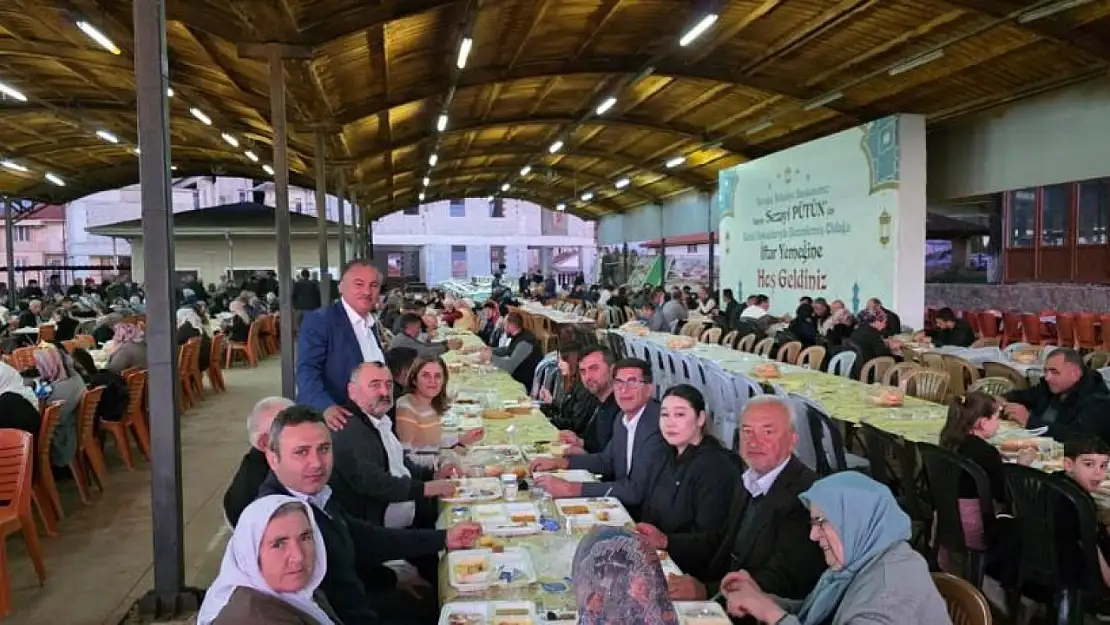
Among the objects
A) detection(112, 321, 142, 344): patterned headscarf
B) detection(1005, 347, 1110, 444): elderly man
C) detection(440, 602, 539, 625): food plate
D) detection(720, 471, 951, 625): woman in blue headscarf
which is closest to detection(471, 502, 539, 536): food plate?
detection(440, 602, 539, 625): food plate

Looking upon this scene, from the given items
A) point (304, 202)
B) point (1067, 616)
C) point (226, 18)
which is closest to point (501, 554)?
point (1067, 616)

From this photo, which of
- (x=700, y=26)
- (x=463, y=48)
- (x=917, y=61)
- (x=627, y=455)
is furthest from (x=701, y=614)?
(x=917, y=61)

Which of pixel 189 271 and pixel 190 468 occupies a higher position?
pixel 189 271

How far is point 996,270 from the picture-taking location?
15.2 meters

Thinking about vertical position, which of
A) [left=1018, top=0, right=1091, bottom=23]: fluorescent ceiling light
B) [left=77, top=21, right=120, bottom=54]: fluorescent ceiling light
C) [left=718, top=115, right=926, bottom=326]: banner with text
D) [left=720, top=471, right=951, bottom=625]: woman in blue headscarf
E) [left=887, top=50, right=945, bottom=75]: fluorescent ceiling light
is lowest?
[left=720, top=471, right=951, bottom=625]: woman in blue headscarf

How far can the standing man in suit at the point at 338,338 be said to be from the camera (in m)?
4.74

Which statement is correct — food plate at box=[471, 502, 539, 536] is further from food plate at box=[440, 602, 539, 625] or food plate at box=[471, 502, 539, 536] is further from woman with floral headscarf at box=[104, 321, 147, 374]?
woman with floral headscarf at box=[104, 321, 147, 374]

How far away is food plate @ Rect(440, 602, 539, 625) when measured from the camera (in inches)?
97.0

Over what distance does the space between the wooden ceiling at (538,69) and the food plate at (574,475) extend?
19.8 feet

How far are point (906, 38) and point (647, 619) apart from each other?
11.6m

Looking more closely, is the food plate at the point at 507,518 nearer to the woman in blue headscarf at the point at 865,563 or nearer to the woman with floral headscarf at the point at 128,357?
the woman in blue headscarf at the point at 865,563

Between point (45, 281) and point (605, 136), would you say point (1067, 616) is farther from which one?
point (45, 281)

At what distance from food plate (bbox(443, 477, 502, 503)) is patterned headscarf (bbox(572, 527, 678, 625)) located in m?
2.04

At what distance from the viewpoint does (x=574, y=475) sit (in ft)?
13.9
